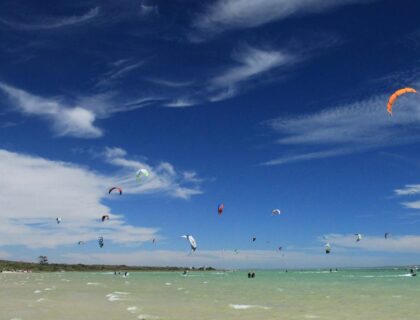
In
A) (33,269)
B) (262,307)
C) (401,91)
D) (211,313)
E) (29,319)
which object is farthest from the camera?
(33,269)

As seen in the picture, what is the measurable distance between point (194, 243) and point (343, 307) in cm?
1119

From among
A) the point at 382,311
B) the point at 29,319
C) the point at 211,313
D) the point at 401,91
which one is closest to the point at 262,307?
the point at 211,313

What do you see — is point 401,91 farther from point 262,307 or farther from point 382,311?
point 262,307

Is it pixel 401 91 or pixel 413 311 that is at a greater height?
pixel 401 91

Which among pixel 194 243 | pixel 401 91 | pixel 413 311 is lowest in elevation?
pixel 413 311

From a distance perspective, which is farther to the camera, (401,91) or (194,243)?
(194,243)

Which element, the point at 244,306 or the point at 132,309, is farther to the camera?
the point at 244,306

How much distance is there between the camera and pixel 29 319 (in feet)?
83.3

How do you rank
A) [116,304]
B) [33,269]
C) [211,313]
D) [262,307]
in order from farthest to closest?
[33,269]
[116,304]
[262,307]
[211,313]

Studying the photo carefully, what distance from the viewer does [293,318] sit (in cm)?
2630

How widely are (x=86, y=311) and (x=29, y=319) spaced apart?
504 cm

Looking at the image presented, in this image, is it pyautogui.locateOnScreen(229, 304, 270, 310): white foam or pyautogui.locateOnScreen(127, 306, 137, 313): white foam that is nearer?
pyautogui.locateOnScreen(127, 306, 137, 313): white foam

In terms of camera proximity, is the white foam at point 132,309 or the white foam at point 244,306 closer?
the white foam at point 132,309

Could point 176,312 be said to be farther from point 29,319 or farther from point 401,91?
point 401,91
